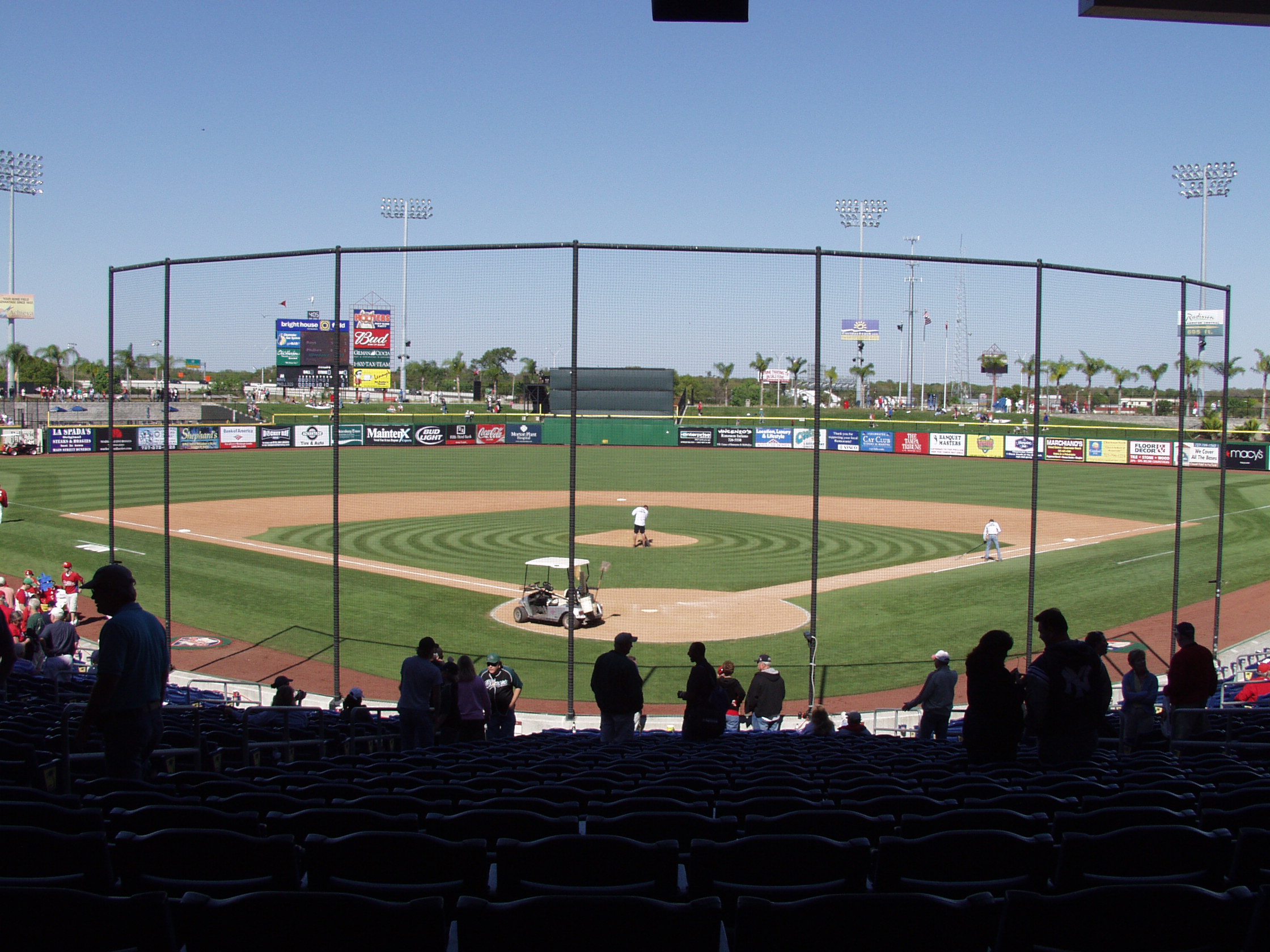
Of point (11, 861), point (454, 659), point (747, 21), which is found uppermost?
point (747, 21)

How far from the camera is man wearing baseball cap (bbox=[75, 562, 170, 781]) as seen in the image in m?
5.41

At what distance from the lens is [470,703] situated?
31.0 feet

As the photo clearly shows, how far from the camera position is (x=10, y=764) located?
5074 mm

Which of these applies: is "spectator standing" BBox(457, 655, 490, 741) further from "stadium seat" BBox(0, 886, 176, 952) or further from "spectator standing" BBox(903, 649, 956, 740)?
"stadium seat" BBox(0, 886, 176, 952)

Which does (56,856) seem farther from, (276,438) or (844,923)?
(276,438)

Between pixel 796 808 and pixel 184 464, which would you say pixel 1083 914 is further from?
pixel 184 464

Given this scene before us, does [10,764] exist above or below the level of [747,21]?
below

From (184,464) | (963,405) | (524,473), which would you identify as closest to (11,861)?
(524,473)

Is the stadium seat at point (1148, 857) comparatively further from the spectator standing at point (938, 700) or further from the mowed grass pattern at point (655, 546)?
the mowed grass pattern at point (655, 546)

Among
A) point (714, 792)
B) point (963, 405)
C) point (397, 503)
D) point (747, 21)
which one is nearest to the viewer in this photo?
point (714, 792)

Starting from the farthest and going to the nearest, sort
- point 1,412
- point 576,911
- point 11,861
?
point 1,412
point 11,861
point 576,911

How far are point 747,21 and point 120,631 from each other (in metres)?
6.10

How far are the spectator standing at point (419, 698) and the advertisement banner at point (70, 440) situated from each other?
54.4 m

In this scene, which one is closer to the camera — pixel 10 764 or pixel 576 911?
pixel 576 911
